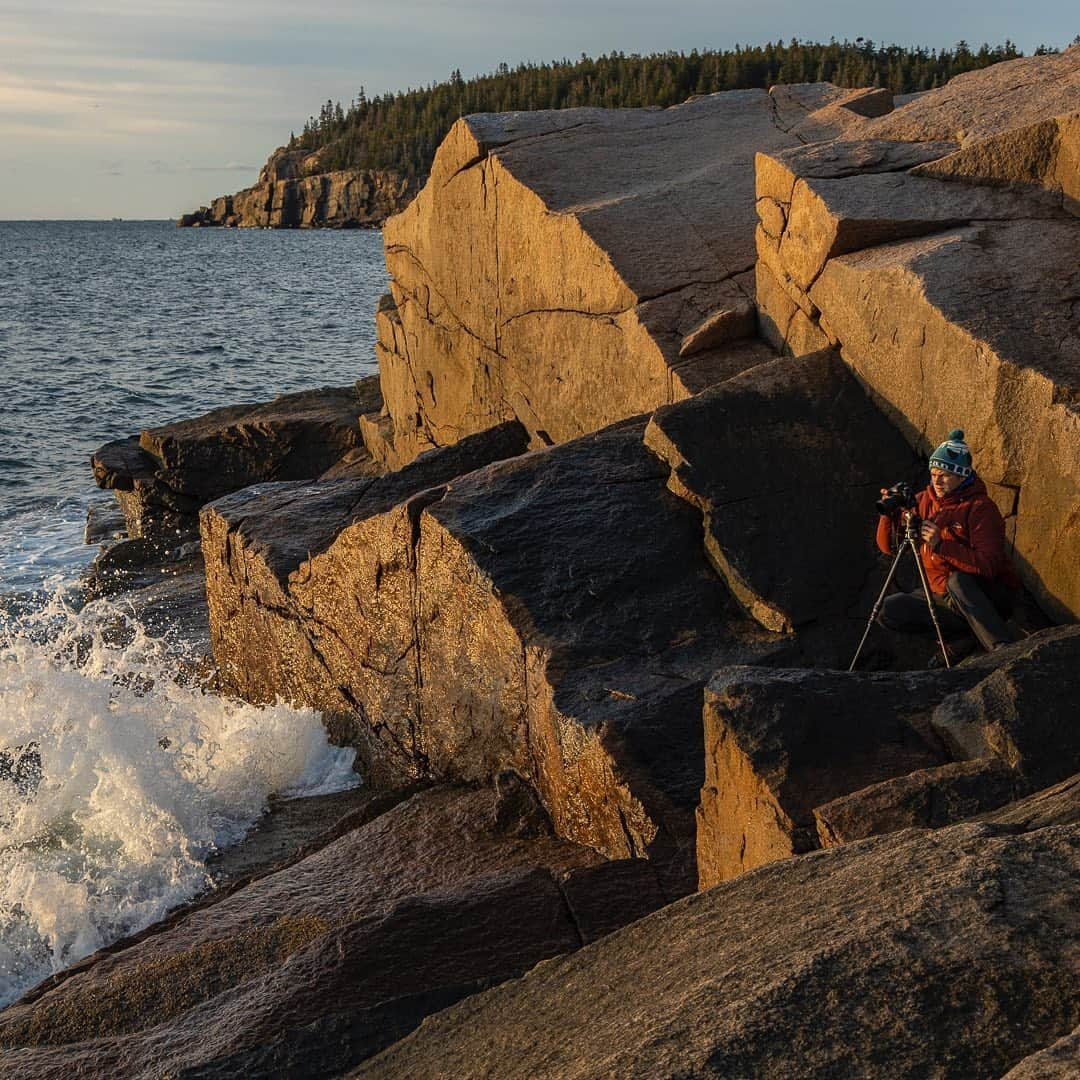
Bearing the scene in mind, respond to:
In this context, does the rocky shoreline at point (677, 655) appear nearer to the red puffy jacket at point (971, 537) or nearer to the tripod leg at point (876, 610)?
the tripod leg at point (876, 610)

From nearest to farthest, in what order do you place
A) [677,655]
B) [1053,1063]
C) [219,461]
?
[1053,1063]
[677,655]
[219,461]

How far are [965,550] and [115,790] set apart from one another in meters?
5.34

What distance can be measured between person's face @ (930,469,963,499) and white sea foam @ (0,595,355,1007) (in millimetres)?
4224

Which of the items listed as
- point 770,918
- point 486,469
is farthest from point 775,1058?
point 486,469

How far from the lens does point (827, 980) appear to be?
2898 millimetres

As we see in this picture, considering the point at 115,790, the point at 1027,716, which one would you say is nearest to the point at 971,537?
the point at 1027,716

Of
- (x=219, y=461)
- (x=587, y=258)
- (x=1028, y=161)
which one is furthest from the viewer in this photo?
(x=219, y=461)

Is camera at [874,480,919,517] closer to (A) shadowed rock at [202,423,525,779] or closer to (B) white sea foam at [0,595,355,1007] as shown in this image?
(A) shadowed rock at [202,423,525,779]

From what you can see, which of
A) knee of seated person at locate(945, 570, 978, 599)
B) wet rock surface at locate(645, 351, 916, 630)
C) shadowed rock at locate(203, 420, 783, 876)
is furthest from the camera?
wet rock surface at locate(645, 351, 916, 630)

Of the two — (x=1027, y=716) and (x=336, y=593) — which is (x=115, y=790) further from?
(x=1027, y=716)

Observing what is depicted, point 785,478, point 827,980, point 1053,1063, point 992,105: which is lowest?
point 827,980

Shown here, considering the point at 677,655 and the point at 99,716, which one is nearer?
the point at 677,655

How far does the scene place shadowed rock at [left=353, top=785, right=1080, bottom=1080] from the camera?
272 centimetres

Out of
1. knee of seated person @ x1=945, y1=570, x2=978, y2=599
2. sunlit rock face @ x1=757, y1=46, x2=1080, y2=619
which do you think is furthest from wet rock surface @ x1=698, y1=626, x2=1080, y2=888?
sunlit rock face @ x1=757, y1=46, x2=1080, y2=619
